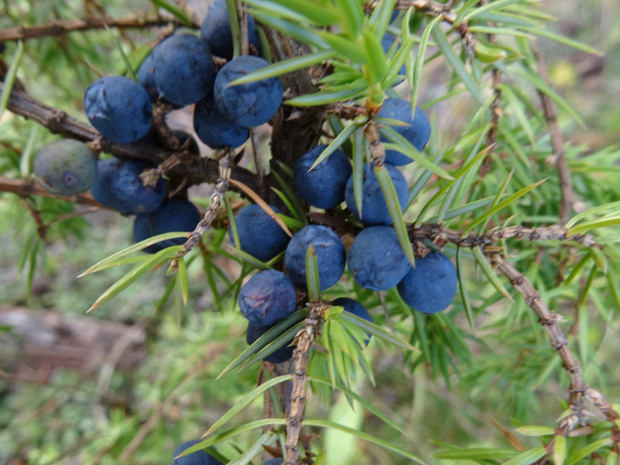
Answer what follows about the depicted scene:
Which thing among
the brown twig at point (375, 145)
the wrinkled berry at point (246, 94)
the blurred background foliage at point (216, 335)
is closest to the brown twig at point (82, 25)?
the blurred background foliage at point (216, 335)

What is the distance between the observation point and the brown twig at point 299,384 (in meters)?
0.36

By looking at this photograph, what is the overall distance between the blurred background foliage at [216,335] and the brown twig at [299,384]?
0.36 feet

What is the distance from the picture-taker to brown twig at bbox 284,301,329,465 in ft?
1.17

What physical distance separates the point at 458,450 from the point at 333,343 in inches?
7.7

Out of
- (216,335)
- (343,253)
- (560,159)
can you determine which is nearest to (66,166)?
(343,253)

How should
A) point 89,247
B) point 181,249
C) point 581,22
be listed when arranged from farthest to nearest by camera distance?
point 581,22 → point 89,247 → point 181,249

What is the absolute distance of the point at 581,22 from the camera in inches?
124

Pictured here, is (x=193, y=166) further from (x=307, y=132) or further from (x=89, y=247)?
(x=89, y=247)

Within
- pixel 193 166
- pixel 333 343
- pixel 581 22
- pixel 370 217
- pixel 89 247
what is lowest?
pixel 333 343

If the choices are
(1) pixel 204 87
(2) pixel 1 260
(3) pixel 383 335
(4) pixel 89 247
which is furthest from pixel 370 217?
(2) pixel 1 260

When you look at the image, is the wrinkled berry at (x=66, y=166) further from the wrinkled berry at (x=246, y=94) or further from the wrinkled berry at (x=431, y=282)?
the wrinkled berry at (x=431, y=282)

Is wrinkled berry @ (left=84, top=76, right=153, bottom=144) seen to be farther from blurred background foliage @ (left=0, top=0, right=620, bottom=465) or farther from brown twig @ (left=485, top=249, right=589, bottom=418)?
brown twig @ (left=485, top=249, right=589, bottom=418)

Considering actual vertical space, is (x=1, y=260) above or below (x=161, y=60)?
above

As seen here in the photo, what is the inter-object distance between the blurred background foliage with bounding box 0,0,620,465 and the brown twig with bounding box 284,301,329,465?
111mm
